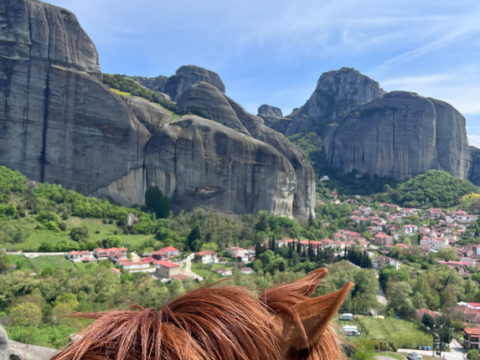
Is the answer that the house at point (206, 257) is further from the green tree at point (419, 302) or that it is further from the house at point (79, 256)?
the green tree at point (419, 302)

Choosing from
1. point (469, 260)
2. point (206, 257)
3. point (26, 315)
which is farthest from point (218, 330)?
point (469, 260)

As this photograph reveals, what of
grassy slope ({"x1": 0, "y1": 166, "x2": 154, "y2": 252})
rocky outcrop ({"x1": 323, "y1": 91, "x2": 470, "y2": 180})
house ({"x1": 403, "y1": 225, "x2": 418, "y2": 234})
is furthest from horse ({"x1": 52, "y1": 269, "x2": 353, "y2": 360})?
rocky outcrop ({"x1": 323, "y1": 91, "x2": 470, "y2": 180})

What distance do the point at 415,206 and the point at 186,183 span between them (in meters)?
32.6

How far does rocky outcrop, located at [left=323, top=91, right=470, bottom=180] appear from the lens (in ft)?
160

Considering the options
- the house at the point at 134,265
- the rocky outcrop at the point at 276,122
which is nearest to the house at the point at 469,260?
the house at the point at 134,265

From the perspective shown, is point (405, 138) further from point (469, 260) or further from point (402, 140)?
point (469, 260)

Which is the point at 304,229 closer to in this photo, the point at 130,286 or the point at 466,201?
the point at 130,286

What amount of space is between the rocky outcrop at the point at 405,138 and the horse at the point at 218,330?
176 ft

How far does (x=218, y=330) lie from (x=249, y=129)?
35.4 m

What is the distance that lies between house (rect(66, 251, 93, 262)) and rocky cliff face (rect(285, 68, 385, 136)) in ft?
184

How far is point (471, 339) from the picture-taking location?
12961mm

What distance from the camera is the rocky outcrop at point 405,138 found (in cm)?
4881

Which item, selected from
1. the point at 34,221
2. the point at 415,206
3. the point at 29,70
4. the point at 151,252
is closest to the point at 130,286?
the point at 151,252

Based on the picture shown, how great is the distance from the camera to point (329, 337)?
717 millimetres
